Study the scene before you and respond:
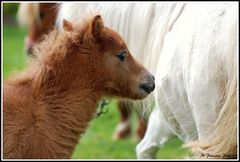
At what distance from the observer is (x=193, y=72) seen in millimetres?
4098

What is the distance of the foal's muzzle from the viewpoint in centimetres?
423

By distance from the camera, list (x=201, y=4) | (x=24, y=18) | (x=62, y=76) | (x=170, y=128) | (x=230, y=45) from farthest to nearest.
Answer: (x=24, y=18)
(x=170, y=128)
(x=201, y=4)
(x=62, y=76)
(x=230, y=45)

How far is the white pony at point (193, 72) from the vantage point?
3.90 m

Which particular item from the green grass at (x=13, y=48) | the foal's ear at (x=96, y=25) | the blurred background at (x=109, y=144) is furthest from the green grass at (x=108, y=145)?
the green grass at (x=13, y=48)

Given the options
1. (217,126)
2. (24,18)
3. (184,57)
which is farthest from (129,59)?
(24,18)

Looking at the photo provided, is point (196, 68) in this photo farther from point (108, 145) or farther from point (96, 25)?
point (108, 145)

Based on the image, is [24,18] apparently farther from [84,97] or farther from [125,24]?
[84,97]

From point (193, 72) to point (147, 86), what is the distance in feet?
0.97

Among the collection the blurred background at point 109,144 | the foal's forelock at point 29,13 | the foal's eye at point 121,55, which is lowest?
the blurred background at point 109,144

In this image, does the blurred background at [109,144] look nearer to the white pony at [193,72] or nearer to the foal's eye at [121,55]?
the white pony at [193,72]

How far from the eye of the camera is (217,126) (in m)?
3.95

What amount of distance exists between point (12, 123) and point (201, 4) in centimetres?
151

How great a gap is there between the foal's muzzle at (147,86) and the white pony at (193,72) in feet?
0.61

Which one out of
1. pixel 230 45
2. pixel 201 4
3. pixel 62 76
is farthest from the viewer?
pixel 201 4
